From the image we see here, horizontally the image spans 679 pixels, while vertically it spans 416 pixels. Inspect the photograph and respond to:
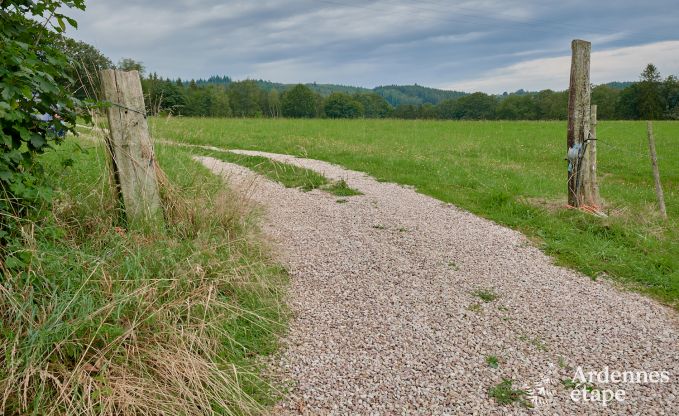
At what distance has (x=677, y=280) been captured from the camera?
5.58 meters

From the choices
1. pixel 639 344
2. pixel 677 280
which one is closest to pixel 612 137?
pixel 677 280

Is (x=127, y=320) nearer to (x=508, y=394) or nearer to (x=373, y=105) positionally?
(x=508, y=394)

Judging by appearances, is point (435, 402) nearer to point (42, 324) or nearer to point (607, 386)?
point (607, 386)

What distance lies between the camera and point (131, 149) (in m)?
5.14

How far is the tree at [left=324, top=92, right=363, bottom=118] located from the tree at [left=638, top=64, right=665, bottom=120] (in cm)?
4091

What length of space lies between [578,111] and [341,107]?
252 feet

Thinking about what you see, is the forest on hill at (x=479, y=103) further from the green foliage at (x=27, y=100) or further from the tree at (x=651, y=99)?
the green foliage at (x=27, y=100)

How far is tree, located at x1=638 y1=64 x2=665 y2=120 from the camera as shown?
2554 inches

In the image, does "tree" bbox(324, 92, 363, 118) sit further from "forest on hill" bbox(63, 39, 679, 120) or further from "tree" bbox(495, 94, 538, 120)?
"tree" bbox(495, 94, 538, 120)

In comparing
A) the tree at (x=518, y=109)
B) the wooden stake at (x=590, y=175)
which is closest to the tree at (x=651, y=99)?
the tree at (x=518, y=109)

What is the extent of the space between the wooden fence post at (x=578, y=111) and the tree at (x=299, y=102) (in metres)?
61.7

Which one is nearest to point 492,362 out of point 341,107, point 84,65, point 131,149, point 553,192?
point 131,149

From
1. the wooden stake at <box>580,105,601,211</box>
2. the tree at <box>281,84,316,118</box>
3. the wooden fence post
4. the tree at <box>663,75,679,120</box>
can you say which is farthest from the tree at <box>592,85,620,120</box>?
the wooden fence post

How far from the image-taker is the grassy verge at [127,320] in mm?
3023
